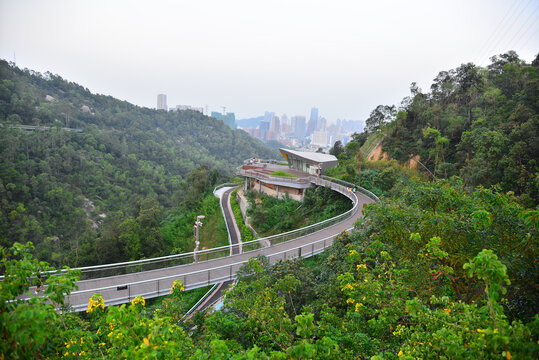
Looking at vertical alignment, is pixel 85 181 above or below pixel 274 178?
below

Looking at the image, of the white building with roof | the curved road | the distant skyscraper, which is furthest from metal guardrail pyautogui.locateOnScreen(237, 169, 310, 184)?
the distant skyscraper

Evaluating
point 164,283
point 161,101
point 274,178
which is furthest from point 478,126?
point 161,101

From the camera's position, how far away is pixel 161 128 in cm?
9212

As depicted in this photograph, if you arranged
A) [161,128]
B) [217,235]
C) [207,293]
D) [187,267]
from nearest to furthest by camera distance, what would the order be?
[187,267] → [207,293] → [217,235] → [161,128]

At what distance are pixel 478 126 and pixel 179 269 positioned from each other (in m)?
24.2

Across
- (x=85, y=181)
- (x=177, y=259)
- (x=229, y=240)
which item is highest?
(x=177, y=259)

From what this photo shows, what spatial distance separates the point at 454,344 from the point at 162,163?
6567 centimetres

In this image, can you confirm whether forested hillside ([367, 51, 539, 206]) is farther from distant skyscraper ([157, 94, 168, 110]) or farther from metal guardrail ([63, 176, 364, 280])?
distant skyscraper ([157, 94, 168, 110])

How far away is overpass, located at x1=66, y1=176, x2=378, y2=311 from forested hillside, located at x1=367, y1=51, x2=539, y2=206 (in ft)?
27.2

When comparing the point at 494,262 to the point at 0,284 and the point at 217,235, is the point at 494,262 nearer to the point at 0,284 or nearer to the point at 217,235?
the point at 0,284

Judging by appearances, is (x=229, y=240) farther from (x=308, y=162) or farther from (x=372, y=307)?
(x=372, y=307)

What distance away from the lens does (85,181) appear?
42188 mm

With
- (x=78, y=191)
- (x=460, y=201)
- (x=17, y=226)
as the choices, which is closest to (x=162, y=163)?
(x=78, y=191)

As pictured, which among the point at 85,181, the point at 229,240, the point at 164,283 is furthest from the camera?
the point at 85,181
